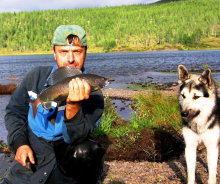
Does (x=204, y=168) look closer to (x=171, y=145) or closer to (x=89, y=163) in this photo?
(x=171, y=145)

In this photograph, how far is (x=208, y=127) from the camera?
4102mm

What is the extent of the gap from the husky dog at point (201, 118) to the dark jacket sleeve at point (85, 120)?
1628 millimetres

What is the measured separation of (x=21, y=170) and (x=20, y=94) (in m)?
1.11

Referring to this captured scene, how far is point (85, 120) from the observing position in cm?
276

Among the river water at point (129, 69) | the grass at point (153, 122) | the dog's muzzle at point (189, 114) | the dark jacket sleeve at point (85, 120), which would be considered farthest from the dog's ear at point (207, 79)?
the river water at point (129, 69)

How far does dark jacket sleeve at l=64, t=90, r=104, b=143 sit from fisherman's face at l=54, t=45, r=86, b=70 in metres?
0.54

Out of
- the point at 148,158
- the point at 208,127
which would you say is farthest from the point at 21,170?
the point at 148,158

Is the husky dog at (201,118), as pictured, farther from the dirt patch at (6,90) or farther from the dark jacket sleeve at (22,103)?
the dirt patch at (6,90)

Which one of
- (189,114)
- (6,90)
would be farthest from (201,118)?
(6,90)

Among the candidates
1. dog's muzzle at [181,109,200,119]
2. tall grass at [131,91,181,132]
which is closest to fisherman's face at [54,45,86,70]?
dog's muzzle at [181,109,200,119]

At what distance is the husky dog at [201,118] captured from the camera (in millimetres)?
3934

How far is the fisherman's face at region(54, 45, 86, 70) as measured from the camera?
3.13 meters

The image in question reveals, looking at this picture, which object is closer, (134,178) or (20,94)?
(20,94)

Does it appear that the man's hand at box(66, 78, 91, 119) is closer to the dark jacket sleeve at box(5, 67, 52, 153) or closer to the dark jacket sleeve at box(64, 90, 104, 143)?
the dark jacket sleeve at box(64, 90, 104, 143)
